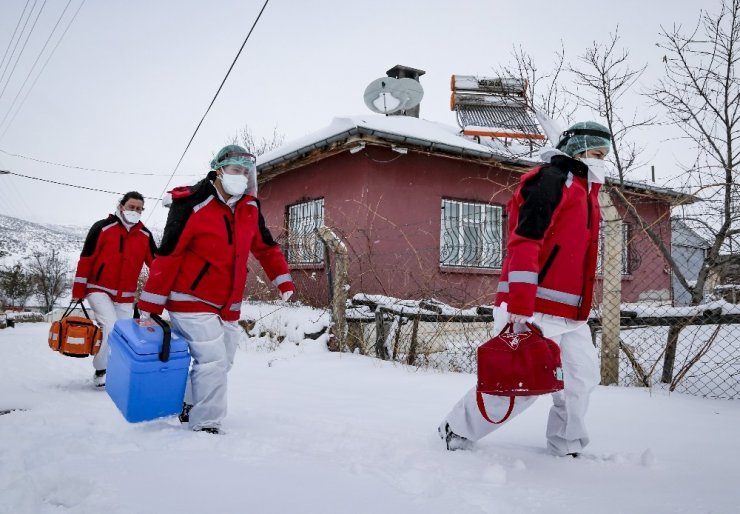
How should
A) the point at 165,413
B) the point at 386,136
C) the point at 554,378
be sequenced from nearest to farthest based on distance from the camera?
the point at 554,378, the point at 165,413, the point at 386,136

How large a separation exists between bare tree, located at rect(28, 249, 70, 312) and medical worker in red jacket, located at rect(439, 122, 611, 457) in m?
49.0

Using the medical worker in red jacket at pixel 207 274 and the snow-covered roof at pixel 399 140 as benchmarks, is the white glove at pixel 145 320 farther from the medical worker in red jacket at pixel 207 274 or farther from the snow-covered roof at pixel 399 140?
the snow-covered roof at pixel 399 140

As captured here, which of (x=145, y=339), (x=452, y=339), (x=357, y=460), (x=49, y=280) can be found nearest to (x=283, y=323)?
(x=452, y=339)

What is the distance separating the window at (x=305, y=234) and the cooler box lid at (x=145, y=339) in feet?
14.8

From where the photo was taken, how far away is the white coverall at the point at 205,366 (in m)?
2.95

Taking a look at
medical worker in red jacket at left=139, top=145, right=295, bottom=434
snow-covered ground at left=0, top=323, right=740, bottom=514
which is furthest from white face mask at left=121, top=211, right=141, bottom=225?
medical worker in red jacket at left=139, top=145, right=295, bottom=434

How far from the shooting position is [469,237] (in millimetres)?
9828

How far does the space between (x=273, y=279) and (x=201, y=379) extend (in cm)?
88

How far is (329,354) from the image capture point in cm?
602

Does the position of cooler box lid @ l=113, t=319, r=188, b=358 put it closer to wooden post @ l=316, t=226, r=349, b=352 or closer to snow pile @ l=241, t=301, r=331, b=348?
wooden post @ l=316, t=226, r=349, b=352

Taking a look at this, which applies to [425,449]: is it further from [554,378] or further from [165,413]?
[165,413]

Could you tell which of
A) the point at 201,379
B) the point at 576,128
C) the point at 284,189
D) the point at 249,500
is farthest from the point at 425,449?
the point at 284,189

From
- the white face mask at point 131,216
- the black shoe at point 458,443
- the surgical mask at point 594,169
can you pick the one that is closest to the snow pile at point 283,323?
the white face mask at point 131,216

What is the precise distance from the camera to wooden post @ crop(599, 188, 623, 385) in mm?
4422
